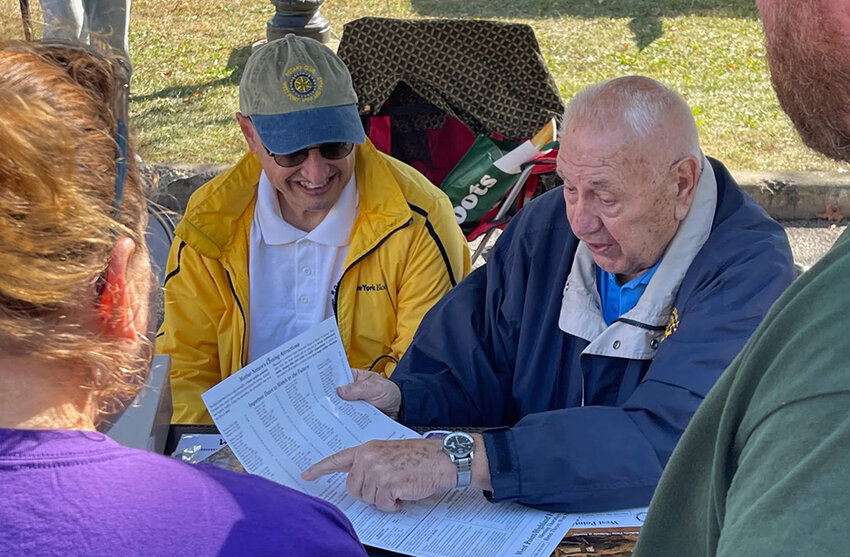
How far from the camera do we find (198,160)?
18.9 ft

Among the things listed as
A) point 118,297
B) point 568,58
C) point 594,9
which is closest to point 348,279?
point 118,297

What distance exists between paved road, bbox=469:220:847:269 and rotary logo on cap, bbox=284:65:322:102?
2.06 m

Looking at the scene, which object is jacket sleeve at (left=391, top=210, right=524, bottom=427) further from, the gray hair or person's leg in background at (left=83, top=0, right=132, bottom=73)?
person's leg in background at (left=83, top=0, right=132, bottom=73)

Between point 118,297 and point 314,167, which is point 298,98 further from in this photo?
point 118,297

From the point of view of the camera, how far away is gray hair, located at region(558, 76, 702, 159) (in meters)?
2.08

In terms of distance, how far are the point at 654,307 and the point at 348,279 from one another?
0.99m

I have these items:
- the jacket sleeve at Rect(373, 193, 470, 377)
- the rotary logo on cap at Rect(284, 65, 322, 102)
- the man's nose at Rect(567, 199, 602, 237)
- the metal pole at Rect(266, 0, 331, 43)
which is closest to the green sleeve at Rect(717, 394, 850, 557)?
the man's nose at Rect(567, 199, 602, 237)

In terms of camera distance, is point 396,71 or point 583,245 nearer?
point 583,245

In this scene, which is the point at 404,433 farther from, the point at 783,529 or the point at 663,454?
the point at 783,529

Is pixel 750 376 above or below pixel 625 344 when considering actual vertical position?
above

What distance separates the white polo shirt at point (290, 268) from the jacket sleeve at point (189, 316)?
0.12 metres

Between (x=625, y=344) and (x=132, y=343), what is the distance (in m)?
1.26

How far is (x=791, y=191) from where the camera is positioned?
17.3 ft

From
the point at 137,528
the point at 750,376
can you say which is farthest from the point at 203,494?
the point at 750,376
